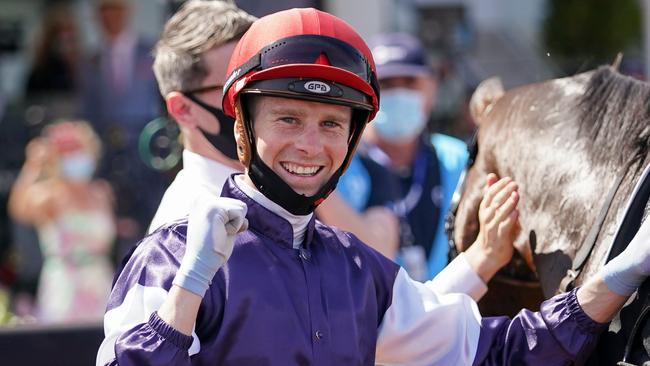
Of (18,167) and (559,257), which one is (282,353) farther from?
(18,167)

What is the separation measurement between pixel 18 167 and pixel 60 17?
5.19 ft

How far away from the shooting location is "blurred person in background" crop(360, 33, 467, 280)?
4.86 m

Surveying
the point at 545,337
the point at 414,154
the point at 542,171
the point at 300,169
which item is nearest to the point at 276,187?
the point at 300,169

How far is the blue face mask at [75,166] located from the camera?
7.52 meters

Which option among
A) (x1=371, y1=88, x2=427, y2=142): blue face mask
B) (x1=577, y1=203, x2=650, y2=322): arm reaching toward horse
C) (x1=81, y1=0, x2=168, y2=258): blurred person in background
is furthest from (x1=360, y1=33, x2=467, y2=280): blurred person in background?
(x1=81, y1=0, x2=168, y2=258): blurred person in background

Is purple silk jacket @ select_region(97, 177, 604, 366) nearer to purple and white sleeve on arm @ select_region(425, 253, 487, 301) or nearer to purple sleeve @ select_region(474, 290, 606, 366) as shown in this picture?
purple sleeve @ select_region(474, 290, 606, 366)

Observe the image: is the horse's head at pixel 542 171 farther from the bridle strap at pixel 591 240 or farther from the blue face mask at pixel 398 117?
the blue face mask at pixel 398 117

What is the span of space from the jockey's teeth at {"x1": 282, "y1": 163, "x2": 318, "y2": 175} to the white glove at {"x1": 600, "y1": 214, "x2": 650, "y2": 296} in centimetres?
64

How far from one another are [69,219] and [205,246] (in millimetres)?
5438

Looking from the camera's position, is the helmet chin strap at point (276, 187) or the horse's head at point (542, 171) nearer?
the helmet chin strap at point (276, 187)

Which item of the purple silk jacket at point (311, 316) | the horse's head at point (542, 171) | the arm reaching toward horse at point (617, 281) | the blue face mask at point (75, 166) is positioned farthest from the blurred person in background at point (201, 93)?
the blue face mask at point (75, 166)

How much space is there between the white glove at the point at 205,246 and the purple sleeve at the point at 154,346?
9 centimetres

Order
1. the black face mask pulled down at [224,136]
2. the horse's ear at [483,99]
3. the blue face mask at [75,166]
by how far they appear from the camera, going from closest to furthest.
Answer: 1. the black face mask pulled down at [224,136]
2. the horse's ear at [483,99]
3. the blue face mask at [75,166]

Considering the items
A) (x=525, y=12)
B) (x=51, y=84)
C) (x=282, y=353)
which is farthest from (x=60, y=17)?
(x=525, y=12)
